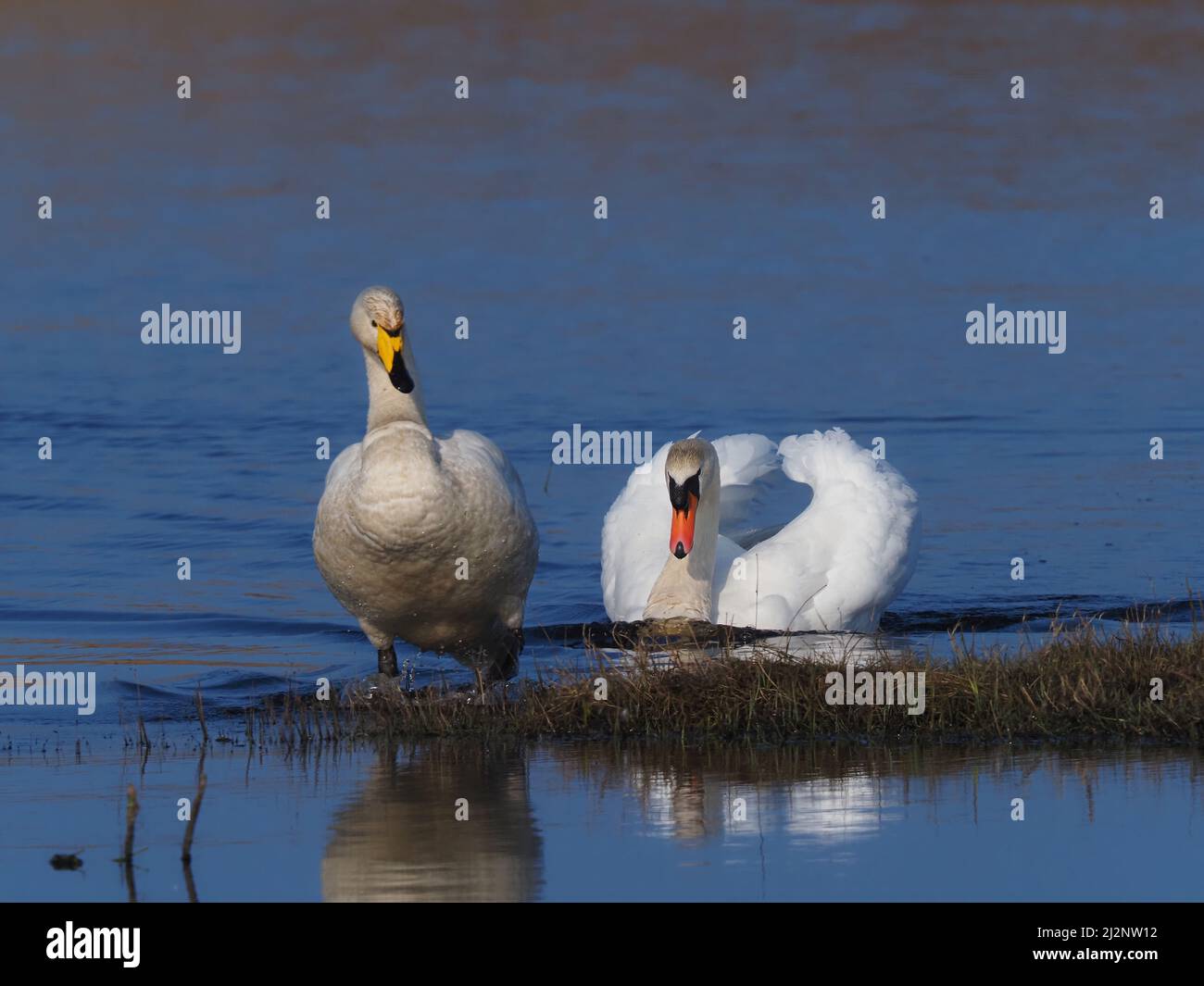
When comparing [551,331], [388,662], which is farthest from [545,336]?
[388,662]

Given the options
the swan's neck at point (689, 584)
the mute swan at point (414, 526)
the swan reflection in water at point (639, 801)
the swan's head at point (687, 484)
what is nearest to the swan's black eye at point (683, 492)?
the swan's head at point (687, 484)

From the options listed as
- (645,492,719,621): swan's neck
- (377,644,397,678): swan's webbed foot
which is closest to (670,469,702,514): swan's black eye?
(645,492,719,621): swan's neck

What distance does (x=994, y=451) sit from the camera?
20.2m

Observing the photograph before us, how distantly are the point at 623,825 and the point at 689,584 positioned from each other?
15.2 feet

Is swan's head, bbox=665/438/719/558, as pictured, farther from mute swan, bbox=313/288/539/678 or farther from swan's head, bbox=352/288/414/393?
swan's head, bbox=352/288/414/393

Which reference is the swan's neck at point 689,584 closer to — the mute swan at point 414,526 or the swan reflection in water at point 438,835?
the mute swan at point 414,526

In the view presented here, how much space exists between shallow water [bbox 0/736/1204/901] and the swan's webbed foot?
216cm

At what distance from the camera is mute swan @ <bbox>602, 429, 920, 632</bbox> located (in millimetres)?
11898

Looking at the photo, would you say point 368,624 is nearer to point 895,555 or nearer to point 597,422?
point 895,555

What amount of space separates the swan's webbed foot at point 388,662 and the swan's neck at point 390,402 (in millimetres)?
1074

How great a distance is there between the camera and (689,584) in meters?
11.9

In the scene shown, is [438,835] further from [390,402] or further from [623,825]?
[390,402]

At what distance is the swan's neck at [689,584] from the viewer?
1177cm
